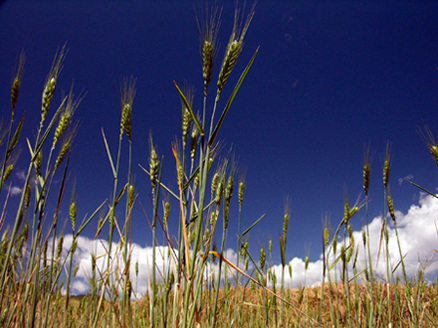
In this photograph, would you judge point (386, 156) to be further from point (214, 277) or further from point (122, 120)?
point (122, 120)

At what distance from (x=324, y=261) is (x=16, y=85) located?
2607 mm

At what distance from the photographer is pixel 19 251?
8.73 ft

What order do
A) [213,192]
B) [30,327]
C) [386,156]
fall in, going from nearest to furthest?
1. [30,327]
2. [213,192]
3. [386,156]

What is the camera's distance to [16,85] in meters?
1.78

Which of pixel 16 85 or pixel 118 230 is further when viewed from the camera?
pixel 118 230

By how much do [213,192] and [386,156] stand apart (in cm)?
239

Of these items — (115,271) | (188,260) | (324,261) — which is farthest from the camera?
(324,261)

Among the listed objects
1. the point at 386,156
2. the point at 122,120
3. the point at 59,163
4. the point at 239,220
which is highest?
the point at 386,156

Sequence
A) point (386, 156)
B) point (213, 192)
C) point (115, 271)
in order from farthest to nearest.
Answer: point (386, 156)
point (115, 271)
point (213, 192)

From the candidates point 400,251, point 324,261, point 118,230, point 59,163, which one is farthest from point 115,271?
point 400,251

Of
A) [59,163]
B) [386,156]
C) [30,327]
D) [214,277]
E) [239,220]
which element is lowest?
[30,327]

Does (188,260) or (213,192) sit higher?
(213,192)

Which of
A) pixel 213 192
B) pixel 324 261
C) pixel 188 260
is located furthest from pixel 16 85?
pixel 324 261

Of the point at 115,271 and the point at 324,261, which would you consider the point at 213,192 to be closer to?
the point at 115,271
